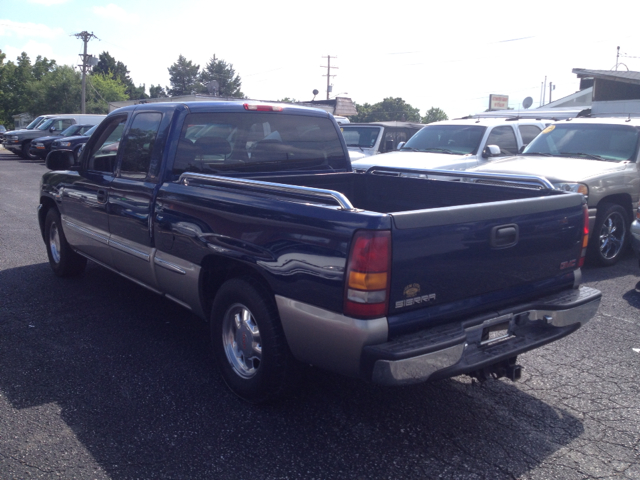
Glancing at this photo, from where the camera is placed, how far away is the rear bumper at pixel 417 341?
2814 millimetres

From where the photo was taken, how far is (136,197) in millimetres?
4523

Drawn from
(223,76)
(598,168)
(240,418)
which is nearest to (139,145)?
(240,418)

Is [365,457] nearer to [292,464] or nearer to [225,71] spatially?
[292,464]

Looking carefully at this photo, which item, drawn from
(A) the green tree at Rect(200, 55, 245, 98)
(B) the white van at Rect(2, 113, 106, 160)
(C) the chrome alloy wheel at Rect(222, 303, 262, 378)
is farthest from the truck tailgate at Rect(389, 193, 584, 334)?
(A) the green tree at Rect(200, 55, 245, 98)

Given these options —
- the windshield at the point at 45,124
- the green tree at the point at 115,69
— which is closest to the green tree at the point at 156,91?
the green tree at the point at 115,69

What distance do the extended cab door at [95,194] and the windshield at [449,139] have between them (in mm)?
6223

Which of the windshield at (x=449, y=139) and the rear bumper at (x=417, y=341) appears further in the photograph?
the windshield at (x=449, y=139)

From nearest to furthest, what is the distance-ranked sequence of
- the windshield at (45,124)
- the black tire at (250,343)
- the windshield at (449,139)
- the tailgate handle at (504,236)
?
the tailgate handle at (504,236) → the black tire at (250,343) → the windshield at (449,139) → the windshield at (45,124)

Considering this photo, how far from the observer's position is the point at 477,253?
312 centimetres

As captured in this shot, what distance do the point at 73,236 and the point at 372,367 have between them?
404cm

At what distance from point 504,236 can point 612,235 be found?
4.88 m

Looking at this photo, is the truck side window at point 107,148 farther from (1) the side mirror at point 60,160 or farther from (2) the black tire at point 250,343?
(2) the black tire at point 250,343

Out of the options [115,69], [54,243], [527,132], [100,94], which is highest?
[115,69]

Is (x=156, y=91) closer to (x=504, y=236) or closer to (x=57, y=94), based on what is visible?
(x=57, y=94)
